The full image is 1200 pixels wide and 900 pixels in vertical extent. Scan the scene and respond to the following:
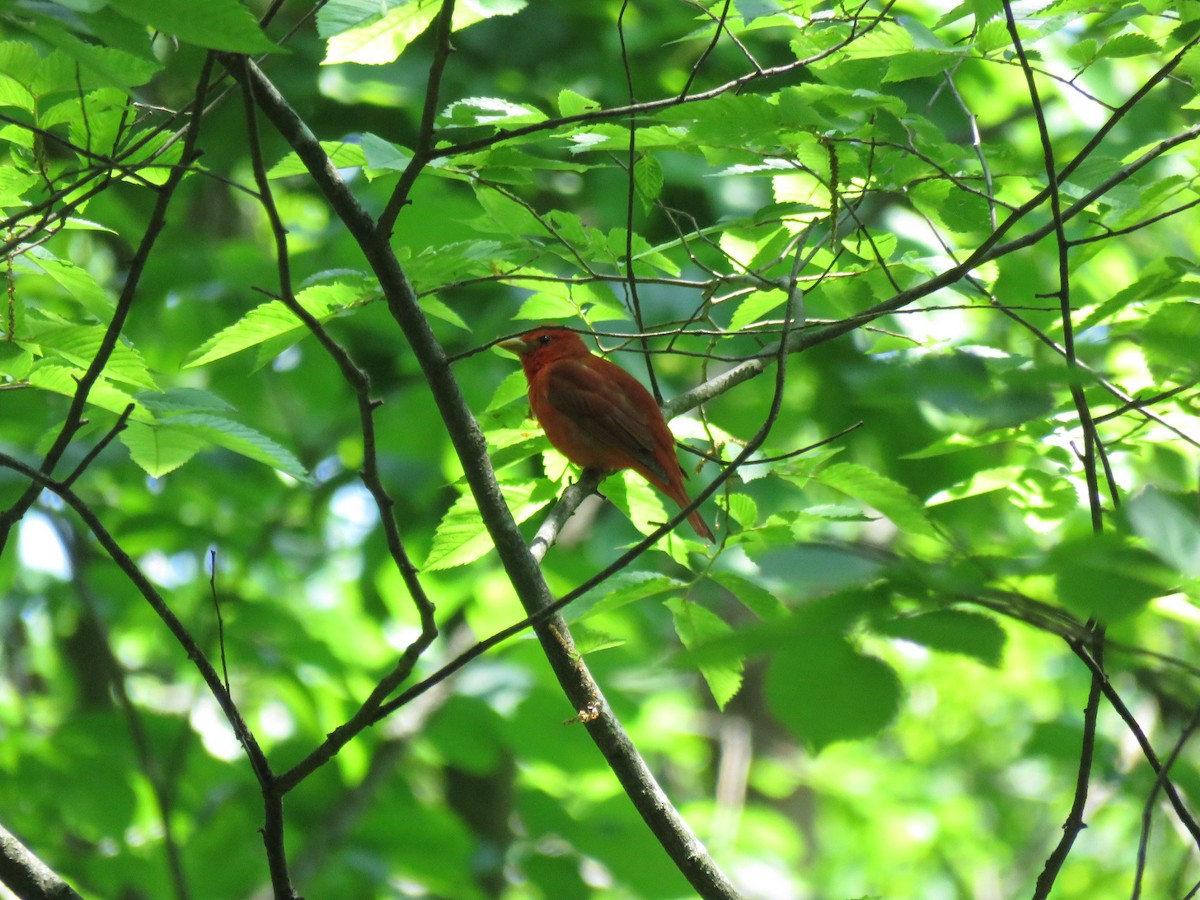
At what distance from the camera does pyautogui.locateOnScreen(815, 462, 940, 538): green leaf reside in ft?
6.03

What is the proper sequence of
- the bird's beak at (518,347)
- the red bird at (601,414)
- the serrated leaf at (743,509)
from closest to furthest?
the serrated leaf at (743,509), the red bird at (601,414), the bird's beak at (518,347)

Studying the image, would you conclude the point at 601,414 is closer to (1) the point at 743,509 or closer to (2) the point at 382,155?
(1) the point at 743,509

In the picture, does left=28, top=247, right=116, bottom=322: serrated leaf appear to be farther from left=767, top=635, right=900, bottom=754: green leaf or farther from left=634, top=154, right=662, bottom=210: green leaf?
left=767, top=635, right=900, bottom=754: green leaf

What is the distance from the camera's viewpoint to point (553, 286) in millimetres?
2893

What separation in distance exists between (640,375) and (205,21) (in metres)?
3.96

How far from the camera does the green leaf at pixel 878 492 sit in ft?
6.03

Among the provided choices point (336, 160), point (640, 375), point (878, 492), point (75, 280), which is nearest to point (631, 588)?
point (878, 492)

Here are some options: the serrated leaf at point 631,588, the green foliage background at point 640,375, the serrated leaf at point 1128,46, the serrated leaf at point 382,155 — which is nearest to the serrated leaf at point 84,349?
the green foliage background at point 640,375

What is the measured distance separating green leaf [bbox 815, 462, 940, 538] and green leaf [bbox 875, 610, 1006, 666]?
677 millimetres

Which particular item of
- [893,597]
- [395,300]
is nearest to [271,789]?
[395,300]

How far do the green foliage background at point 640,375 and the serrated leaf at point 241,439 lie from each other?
1cm

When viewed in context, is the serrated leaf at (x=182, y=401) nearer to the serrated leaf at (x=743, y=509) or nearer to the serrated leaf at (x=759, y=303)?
the serrated leaf at (x=743, y=509)

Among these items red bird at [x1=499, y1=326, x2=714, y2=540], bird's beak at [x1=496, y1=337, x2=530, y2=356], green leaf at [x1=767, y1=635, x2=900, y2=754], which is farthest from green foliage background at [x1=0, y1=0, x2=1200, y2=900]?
bird's beak at [x1=496, y1=337, x2=530, y2=356]

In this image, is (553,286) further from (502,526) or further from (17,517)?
(17,517)
